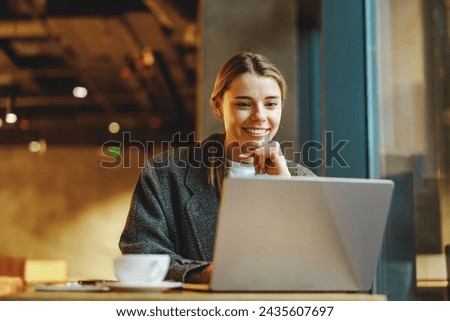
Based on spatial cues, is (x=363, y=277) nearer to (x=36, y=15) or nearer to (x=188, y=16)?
(x=188, y=16)

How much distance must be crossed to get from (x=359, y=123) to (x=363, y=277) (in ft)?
5.41

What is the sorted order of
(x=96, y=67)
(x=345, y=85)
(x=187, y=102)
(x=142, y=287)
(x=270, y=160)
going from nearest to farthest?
(x=142, y=287)
(x=270, y=160)
(x=345, y=85)
(x=96, y=67)
(x=187, y=102)

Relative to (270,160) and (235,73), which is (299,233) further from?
(235,73)

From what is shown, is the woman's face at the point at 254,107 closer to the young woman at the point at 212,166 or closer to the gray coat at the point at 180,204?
the young woman at the point at 212,166

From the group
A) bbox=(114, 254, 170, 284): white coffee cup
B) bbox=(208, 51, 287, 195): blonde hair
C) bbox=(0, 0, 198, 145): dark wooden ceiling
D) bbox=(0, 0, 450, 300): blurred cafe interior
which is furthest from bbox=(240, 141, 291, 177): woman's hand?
bbox=(0, 0, 198, 145): dark wooden ceiling

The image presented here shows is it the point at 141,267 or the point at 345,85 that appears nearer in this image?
the point at 141,267

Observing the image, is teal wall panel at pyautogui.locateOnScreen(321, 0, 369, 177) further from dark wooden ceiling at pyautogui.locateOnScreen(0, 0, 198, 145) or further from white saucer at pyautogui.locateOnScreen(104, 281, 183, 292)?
dark wooden ceiling at pyautogui.locateOnScreen(0, 0, 198, 145)

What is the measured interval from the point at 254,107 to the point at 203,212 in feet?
1.05

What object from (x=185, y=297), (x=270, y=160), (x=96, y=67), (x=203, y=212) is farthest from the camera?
(x=96, y=67)

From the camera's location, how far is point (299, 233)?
123cm

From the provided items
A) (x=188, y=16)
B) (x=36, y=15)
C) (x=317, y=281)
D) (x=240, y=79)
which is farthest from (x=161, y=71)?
(x=317, y=281)

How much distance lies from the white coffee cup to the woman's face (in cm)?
62

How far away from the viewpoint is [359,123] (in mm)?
2855

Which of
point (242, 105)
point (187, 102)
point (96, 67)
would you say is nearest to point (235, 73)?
point (242, 105)
